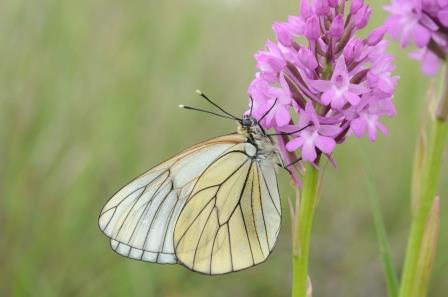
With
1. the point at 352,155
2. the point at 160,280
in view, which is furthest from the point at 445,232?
the point at 160,280

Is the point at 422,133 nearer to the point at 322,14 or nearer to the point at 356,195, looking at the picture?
the point at 322,14

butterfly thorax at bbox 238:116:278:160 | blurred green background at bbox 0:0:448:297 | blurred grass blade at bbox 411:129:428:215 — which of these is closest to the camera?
blurred grass blade at bbox 411:129:428:215

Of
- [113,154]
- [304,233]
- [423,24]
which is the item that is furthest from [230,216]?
[113,154]

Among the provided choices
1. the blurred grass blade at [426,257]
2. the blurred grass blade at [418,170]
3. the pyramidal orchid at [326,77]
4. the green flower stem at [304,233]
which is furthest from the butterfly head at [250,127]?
the blurred grass blade at [426,257]

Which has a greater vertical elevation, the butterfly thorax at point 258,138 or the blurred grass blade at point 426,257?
the butterfly thorax at point 258,138

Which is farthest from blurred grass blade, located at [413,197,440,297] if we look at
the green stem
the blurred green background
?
the blurred green background

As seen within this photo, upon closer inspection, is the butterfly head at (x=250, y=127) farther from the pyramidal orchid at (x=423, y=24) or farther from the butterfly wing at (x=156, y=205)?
the pyramidal orchid at (x=423, y=24)

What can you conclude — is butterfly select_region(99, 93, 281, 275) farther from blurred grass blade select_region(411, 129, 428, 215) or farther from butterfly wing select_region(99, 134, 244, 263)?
blurred grass blade select_region(411, 129, 428, 215)
